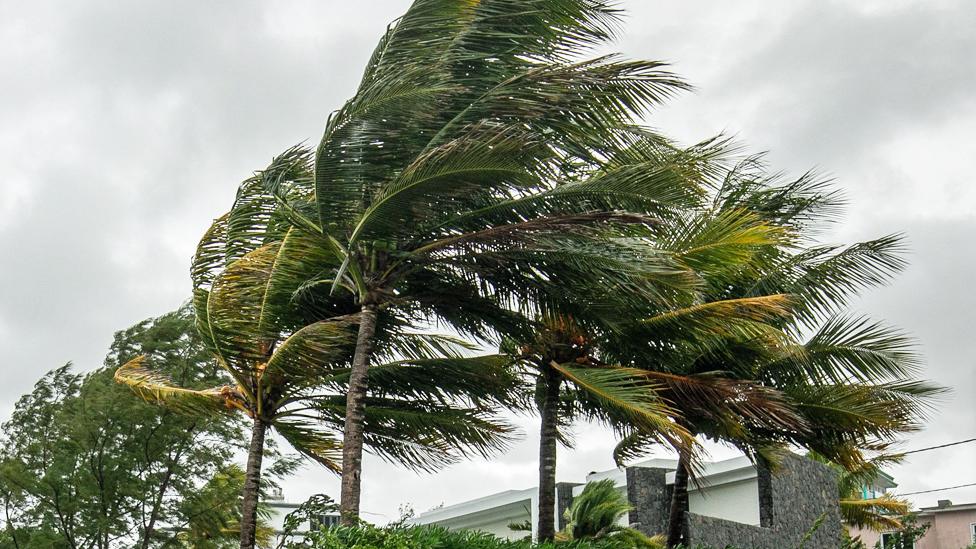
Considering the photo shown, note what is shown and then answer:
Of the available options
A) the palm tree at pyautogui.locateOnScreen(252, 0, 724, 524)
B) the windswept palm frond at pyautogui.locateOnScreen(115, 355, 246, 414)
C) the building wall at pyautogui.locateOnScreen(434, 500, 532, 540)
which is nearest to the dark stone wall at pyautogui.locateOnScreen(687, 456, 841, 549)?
the palm tree at pyautogui.locateOnScreen(252, 0, 724, 524)

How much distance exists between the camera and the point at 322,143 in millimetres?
9836

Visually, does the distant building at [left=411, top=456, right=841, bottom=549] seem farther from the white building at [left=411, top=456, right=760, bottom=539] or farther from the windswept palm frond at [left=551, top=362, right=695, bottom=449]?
the windswept palm frond at [left=551, top=362, right=695, bottom=449]

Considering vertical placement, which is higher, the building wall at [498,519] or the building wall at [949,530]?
the building wall at [949,530]

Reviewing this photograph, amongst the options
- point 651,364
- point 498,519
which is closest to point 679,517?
point 651,364

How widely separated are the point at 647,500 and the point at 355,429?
28.2ft

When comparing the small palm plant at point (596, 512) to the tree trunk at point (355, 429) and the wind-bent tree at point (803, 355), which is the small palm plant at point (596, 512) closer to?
the wind-bent tree at point (803, 355)

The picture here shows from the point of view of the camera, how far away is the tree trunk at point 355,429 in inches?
385

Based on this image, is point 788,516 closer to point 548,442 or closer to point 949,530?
point 548,442

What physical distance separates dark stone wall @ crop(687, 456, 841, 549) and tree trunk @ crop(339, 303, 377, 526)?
556 cm

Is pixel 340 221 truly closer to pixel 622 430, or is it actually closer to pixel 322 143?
pixel 322 143

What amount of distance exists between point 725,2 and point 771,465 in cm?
584

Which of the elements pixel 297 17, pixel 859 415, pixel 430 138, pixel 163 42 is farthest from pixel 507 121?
pixel 859 415

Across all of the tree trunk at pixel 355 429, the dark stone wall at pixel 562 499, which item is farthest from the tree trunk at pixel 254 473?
the dark stone wall at pixel 562 499

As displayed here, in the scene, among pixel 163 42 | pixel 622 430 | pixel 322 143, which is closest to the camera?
pixel 322 143
